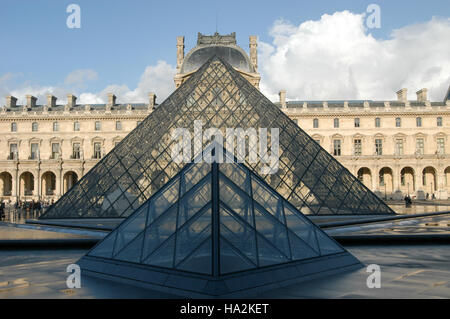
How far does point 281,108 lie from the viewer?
149 feet

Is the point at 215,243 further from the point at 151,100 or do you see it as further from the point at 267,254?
the point at 151,100

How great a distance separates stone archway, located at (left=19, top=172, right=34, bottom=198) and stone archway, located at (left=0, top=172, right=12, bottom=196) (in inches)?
57.4

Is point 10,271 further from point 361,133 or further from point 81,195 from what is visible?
point 361,133

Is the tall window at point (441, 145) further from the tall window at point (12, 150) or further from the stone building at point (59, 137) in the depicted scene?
the tall window at point (12, 150)

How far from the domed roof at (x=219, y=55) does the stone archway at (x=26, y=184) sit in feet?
74.2

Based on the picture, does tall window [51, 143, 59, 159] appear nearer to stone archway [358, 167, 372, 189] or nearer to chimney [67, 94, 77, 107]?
chimney [67, 94, 77, 107]

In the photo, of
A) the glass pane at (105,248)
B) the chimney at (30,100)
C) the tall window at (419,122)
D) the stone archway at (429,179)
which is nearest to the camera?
the glass pane at (105,248)

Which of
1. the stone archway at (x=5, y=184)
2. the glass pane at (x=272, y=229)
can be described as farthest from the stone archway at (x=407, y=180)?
the stone archway at (x=5, y=184)

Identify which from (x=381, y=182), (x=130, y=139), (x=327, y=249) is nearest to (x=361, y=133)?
(x=381, y=182)

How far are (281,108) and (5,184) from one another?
1342 inches

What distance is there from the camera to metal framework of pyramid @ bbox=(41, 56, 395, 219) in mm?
14547

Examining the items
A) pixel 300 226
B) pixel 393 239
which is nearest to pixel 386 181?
pixel 393 239

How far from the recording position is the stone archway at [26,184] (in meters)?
45.6

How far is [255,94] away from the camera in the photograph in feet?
59.4
